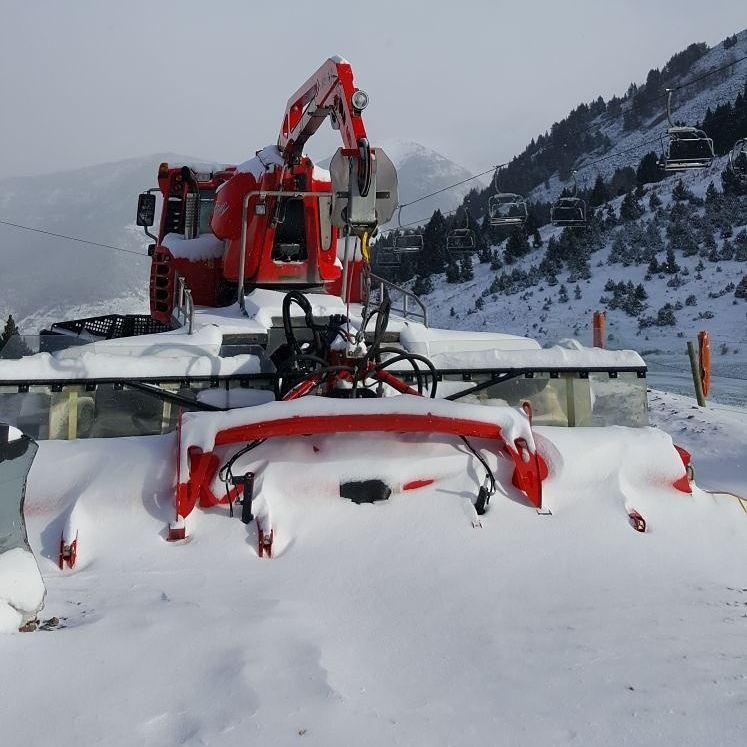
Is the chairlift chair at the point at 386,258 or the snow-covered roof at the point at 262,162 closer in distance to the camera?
the snow-covered roof at the point at 262,162

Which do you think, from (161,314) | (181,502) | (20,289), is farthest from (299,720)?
(20,289)

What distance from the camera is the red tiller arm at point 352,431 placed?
3.59 m

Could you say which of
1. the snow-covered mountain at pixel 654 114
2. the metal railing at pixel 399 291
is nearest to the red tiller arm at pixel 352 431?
the metal railing at pixel 399 291

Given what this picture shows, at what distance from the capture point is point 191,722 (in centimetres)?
200

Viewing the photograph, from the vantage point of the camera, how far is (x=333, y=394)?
450 cm

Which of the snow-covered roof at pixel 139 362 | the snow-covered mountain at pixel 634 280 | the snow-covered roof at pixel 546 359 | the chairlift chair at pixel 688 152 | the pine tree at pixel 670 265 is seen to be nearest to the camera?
the snow-covered roof at pixel 139 362

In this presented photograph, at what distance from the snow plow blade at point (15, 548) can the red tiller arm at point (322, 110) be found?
3606 millimetres

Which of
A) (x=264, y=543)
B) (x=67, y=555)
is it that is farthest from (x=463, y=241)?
(x=67, y=555)

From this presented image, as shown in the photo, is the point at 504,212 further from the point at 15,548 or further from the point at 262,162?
the point at 15,548

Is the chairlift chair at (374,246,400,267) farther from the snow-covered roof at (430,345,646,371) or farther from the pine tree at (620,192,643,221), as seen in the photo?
the pine tree at (620,192,643,221)

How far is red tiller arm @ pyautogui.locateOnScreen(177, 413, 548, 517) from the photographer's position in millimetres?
3590

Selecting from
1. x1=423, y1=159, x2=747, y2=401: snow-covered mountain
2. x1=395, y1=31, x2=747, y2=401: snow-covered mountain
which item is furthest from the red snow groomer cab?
x1=423, y1=159, x2=747, y2=401: snow-covered mountain

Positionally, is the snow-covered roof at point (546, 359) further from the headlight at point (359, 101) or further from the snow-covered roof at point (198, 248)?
the snow-covered roof at point (198, 248)

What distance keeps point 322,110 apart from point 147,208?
151 inches
